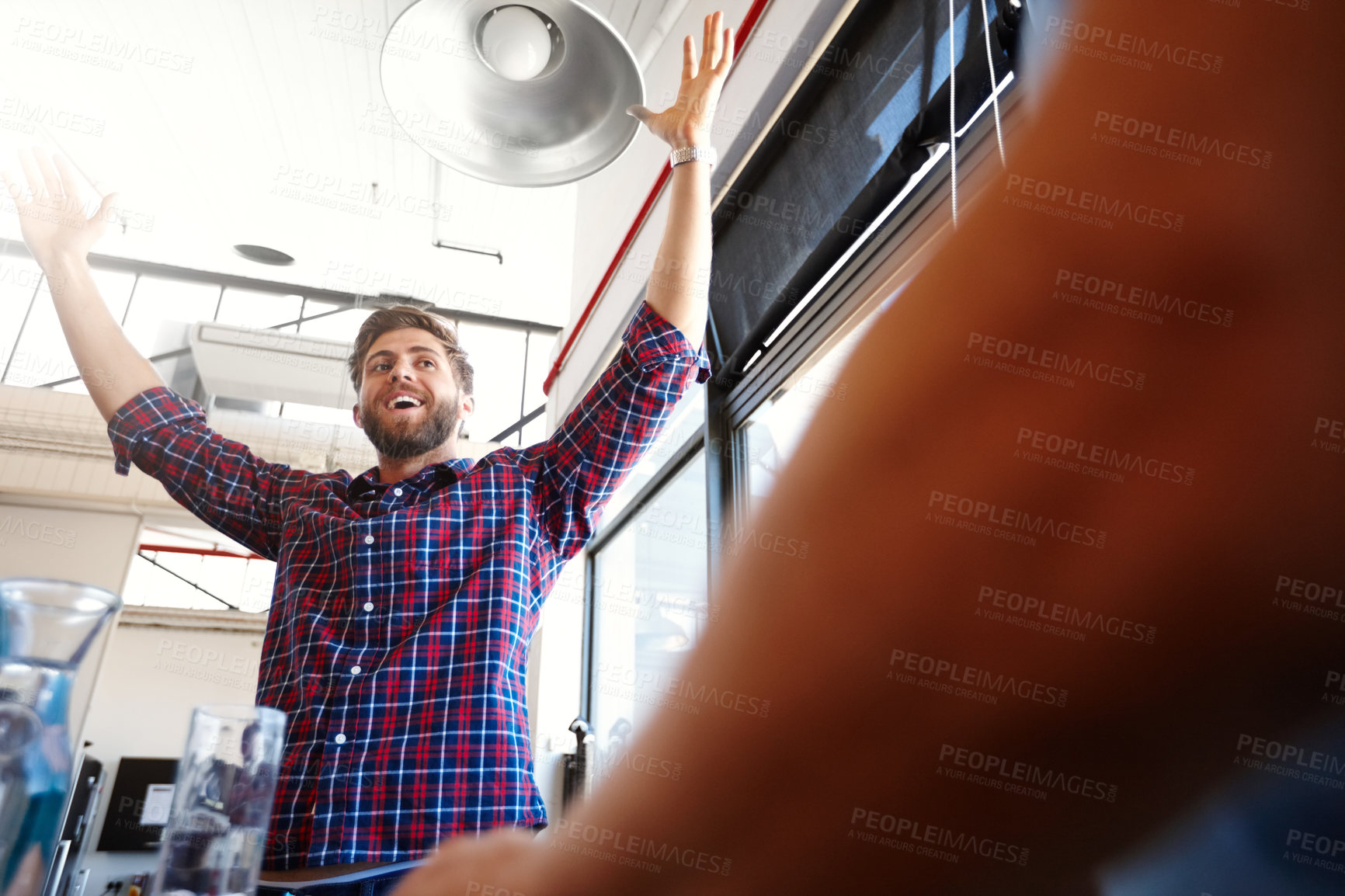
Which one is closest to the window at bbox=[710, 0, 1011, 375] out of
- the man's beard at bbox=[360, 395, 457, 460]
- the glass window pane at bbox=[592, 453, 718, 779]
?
the glass window pane at bbox=[592, 453, 718, 779]

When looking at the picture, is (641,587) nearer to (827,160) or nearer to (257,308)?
(827,160)

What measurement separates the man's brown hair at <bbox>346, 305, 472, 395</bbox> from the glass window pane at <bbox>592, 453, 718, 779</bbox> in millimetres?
950

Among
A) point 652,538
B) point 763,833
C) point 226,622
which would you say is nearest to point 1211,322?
point 763,833

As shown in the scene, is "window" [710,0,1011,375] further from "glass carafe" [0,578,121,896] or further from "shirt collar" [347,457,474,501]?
"glass carafe" [0,578,121,896]

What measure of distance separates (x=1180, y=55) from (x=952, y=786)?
0.17m

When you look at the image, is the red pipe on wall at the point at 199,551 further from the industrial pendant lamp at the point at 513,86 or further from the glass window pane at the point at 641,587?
the industrial pendant lamp at the point at 513,86

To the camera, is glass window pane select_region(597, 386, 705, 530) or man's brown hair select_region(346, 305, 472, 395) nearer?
man's brown hair select_region(346, 305, 472, 395)

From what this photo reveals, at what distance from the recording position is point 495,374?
7117mm

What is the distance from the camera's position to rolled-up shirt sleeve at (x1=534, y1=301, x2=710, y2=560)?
1.43 meters

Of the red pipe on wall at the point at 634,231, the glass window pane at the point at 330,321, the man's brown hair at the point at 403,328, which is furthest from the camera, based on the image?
A: the glass window pane at the point at 330,321

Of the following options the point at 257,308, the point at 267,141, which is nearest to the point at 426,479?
the point at 267,141

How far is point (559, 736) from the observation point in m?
3.70

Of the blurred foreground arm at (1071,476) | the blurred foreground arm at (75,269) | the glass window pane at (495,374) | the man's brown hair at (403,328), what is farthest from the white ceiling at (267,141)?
the blurred foreground arm at (1071,476)

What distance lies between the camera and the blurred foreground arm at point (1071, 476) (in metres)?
0.17
